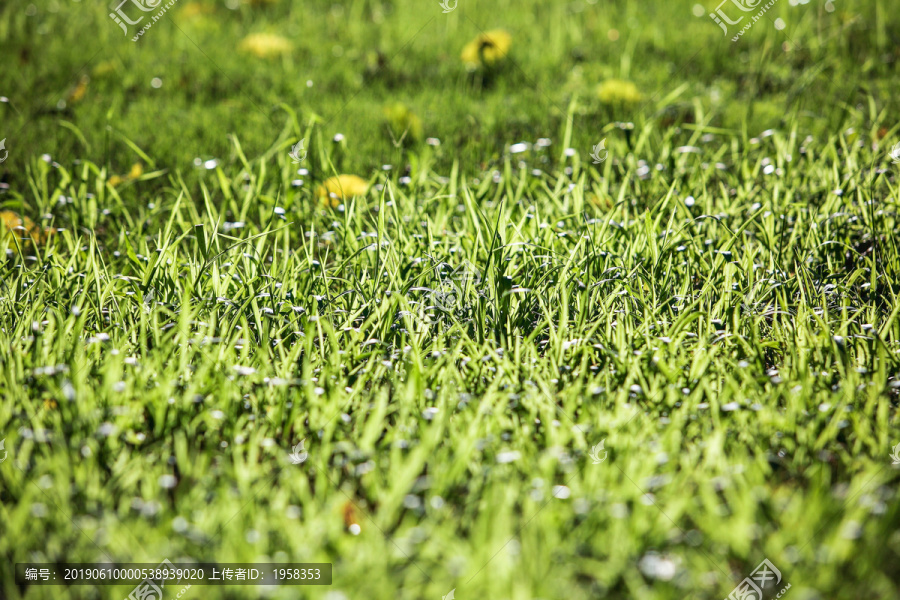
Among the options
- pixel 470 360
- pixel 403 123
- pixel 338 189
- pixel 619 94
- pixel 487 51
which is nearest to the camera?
pixel 470 360

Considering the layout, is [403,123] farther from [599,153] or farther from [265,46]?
[265,46]

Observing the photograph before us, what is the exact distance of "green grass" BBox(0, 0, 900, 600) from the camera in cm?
117

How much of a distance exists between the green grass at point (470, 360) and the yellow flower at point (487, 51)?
0.41 m

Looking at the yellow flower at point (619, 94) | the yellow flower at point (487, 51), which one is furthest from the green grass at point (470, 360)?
the yellow flower at point (487, 51)

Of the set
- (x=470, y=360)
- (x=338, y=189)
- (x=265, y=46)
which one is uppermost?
(x=265, y=46)

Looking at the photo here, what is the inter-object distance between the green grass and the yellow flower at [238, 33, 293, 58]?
25.4 inches

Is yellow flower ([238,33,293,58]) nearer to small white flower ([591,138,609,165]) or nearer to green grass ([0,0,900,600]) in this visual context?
green grass ([0,0,900,600])

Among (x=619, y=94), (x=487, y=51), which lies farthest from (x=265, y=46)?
(x=619, y=94)

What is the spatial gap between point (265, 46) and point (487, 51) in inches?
55.4

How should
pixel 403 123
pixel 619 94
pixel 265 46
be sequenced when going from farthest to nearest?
Answer: pixel 265 46 < pixel 619 94 < pixel 403 123

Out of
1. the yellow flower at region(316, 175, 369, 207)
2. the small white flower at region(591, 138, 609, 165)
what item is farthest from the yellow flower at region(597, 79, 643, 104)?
the yellow flower at region(316, 175, 369, 207)

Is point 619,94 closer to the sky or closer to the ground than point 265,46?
closer to the ground

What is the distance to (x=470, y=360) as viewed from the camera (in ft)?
5.48

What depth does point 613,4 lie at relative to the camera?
4559 millimetres
